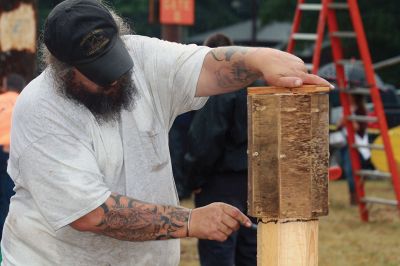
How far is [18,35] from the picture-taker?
8227 millimetres

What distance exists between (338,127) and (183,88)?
352 inches

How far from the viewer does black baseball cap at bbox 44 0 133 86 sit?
10.2 feet

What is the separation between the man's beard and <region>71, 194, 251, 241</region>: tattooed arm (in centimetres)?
28

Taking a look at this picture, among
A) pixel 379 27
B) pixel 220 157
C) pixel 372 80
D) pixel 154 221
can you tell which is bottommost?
pixel 379 27

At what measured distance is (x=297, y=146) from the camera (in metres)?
2.87

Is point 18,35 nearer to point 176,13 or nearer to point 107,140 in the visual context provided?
point 107,140

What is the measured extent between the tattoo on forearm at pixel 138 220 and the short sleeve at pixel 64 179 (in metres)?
0.06

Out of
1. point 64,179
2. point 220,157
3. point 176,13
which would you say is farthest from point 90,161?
point 176,13

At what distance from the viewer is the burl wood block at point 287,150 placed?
285cm

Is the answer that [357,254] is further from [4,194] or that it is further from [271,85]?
[271,85]

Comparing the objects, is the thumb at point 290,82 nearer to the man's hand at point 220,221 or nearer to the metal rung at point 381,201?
the man's hand at point 220,221

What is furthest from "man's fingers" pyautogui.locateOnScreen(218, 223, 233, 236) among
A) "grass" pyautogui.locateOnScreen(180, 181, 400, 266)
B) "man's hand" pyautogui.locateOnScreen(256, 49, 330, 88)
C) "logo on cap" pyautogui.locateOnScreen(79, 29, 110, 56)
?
"grass" pyautogui.locateOnScreen(180, 181, 400, 266)

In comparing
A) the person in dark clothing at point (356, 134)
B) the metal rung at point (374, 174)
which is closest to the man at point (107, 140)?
the metal rung at point (374, 174)

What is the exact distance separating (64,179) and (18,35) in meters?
5.38
